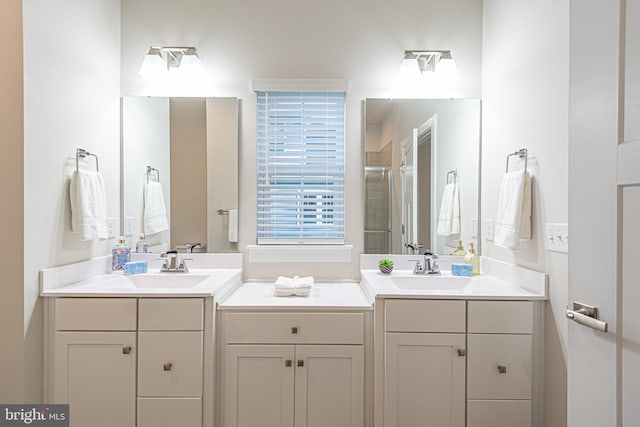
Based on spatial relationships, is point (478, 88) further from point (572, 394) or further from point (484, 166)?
point (572, 394)

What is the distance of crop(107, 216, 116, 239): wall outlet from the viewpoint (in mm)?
2037

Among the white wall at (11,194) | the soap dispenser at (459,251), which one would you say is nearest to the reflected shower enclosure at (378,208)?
the soap dispenser at (459,251)

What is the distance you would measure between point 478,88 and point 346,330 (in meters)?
1.70

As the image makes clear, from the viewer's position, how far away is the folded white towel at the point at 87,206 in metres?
1.70

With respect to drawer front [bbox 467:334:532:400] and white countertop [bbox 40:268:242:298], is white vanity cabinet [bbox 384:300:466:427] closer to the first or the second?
drawer front [bbox 467:334:532:400]

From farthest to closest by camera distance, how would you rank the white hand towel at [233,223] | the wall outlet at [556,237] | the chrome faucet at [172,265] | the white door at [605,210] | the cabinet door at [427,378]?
the white hand towel at [233,223] → the chrome faucet at [172,265] → the cabinet door at [427,378] → the wall outlet at [556,237] → the white door at [605,210]

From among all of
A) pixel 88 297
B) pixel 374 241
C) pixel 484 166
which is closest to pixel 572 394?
pixel 374 241

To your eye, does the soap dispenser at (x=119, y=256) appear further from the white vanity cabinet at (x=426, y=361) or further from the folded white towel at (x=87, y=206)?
the white vanity cabinet at (x=426, y=361)

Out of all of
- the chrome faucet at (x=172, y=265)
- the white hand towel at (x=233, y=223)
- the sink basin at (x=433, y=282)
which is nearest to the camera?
the sink basin at (x=433, y=282)

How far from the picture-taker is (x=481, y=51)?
7.00 ft

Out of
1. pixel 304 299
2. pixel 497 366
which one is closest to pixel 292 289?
pixel 304 299

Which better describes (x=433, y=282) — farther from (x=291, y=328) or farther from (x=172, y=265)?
(x=172, y=265)

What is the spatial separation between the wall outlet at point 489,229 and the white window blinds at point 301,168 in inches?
34.6

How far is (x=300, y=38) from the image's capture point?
2.12 metres
